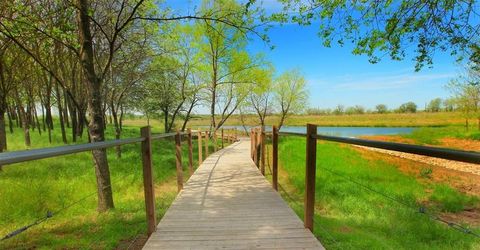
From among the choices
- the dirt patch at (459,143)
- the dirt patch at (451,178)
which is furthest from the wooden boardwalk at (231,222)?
the dirt patch at (459,143)

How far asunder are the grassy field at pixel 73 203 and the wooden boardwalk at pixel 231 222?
0.58 metres

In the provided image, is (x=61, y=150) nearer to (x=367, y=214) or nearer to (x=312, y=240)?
(x=312, y=240)

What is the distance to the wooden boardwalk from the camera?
131 inches

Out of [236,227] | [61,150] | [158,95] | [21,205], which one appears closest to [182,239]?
[236,227]

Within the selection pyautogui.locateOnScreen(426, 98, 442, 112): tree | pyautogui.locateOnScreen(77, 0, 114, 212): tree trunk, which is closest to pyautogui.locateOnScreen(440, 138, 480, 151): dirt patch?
pyautogui.locateOnScreen(77, 0, 114, 212): tree trunk

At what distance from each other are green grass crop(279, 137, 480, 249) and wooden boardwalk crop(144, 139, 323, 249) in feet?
1.84

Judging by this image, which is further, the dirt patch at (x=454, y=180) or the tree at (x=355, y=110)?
the tree at (x=355, y=110)

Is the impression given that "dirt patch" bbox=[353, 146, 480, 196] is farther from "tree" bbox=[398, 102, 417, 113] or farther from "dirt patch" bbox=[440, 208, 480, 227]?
"tree" bbox=[398, 102, 417, 113]

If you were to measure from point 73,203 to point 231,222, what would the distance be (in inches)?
76.2

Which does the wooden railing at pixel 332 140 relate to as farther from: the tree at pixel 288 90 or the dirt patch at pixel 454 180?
the tree at pixel 288 90

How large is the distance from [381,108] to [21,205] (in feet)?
372

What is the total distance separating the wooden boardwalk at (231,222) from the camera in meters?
3.32

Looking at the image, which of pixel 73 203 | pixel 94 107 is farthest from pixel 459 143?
pixel 73 203

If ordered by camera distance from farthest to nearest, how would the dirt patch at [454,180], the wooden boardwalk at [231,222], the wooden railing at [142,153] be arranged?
the dirt patch at [454,180] → the wooden boardwalk at [231,222] → the wooden railing at [142,153]
